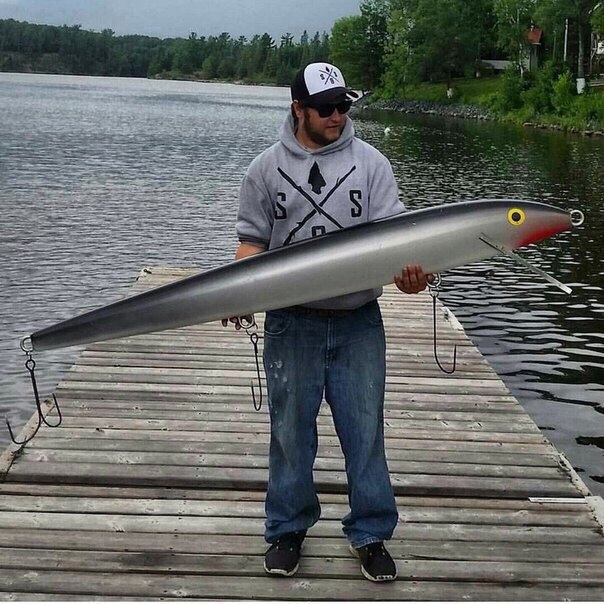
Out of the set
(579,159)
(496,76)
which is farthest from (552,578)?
(496,76)

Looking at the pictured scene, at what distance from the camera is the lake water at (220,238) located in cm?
1080

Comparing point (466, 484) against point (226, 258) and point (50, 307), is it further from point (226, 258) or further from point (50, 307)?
point (226, 258)

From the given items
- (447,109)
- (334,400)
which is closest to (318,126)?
(334,400)

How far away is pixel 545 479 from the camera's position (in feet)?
18.5

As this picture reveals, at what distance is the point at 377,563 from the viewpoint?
4.22 m

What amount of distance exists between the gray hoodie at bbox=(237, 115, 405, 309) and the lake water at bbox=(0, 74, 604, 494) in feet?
16.7

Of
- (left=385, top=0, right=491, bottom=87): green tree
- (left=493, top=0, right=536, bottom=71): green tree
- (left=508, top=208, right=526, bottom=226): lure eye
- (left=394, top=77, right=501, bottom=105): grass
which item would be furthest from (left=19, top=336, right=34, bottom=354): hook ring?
(left=385, top=0, right=491, bottom=87): green tree

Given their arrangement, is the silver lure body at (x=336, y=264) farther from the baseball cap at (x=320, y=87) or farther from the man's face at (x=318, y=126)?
the baseball cap at (x=320, y=87)

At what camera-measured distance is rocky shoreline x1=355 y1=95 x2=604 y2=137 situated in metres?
59.0

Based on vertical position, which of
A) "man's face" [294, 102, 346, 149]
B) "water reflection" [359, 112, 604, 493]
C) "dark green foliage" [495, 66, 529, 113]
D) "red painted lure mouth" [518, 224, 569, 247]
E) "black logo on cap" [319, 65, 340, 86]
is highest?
"dark green foliage" [495, 66, 529, 113]

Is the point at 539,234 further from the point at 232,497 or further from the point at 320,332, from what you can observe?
the point at 232,497

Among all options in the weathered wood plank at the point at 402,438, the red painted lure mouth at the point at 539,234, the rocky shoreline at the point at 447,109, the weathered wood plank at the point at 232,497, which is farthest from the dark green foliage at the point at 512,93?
the red painted lure mouth at the point at 539,234

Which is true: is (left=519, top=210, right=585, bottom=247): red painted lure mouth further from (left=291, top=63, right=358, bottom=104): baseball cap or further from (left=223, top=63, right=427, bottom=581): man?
(left=291, top=63, right=358, bottom=104): baseball cap

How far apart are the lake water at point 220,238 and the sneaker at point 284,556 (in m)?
4.56
